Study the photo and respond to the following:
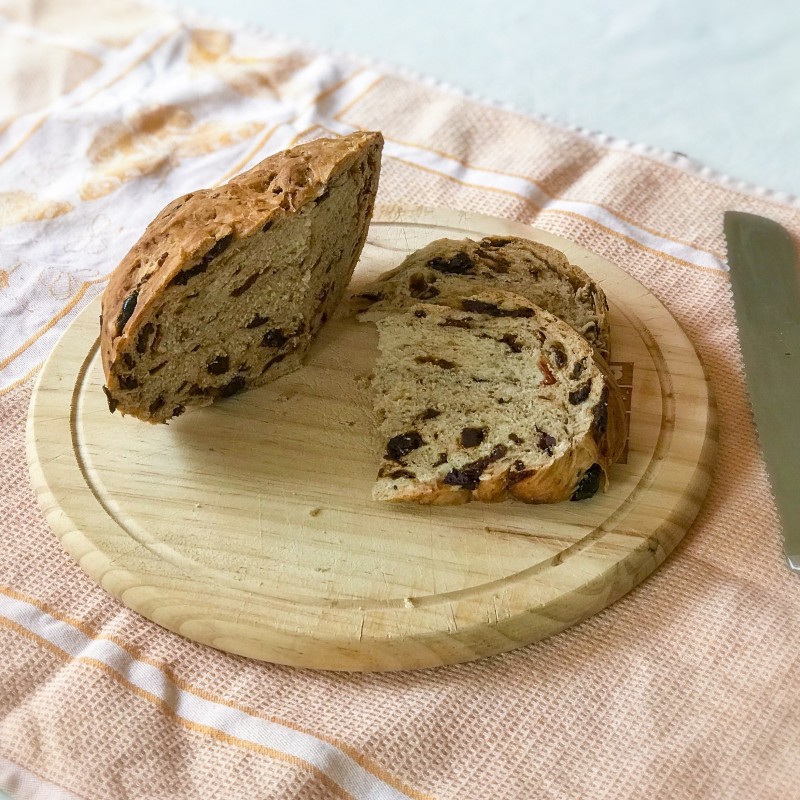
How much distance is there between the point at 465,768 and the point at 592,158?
3.05 metres

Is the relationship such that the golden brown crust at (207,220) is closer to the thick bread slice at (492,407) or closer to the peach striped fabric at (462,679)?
the thick bread slice at (492,407)

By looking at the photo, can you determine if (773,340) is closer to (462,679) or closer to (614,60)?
(462,679)

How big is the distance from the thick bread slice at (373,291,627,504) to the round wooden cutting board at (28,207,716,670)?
0.28ft

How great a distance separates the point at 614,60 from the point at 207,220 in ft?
10.4

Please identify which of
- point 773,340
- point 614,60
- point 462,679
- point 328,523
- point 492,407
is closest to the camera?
point 462,679

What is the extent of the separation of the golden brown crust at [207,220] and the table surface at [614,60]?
2.10 meters

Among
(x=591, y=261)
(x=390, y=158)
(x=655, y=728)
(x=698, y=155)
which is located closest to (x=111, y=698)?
(x=655, y=728)

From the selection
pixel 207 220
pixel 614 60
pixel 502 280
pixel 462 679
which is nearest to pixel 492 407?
pixel 502 280

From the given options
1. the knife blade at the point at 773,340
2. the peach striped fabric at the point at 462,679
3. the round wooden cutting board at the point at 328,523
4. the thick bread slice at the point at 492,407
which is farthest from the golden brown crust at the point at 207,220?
the knife blade at the point at 773,340

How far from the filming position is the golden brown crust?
2.86 meters

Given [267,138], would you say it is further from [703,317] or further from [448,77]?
[703,317]

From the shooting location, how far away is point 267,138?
4723 millimetres

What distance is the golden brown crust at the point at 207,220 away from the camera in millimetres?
2859

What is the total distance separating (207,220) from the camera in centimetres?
295
